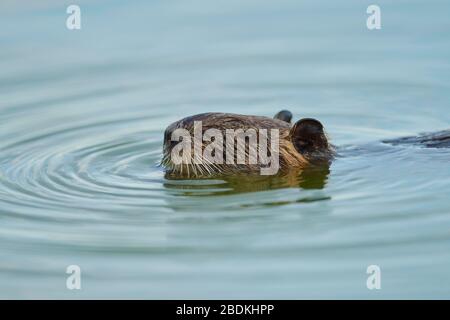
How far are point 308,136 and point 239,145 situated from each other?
751 mm

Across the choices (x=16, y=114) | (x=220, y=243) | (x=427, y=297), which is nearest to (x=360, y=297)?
(x=427, y=297)

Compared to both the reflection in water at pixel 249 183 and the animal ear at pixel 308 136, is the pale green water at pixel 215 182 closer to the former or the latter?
the reflection in water at pixel 249 183

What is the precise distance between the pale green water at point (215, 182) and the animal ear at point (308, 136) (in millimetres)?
333

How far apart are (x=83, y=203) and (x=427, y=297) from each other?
3924mm

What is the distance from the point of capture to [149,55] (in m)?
16.3

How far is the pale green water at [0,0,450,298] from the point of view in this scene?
345 inches

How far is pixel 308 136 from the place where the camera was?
11.7 m

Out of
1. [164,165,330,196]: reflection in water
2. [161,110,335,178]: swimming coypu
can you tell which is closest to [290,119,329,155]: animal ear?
[161,110,335,178]: swimming coypu

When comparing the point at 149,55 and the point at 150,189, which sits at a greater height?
the point at 149,55

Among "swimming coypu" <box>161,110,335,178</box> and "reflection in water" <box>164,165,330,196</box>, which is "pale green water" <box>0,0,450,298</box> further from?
"swimming coypu" <box>161,110,335,178</box>

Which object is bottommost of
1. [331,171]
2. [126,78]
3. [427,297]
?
[427,297]

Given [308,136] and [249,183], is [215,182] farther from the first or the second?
[308,136]

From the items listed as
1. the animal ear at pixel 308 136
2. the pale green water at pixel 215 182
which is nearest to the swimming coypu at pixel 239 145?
the animal ear at pixel 308 136

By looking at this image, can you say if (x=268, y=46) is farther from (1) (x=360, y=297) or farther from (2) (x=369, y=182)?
(1) (x=360, y=297)
